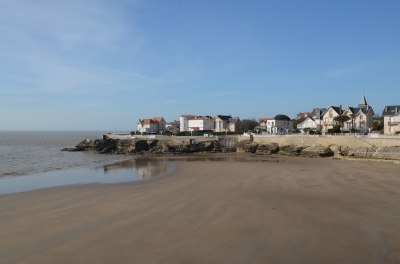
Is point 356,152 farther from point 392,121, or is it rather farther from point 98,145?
point 98,145

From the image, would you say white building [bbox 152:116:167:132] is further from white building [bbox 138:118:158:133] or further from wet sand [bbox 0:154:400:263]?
wet sand [bbox 0:154:400:263]

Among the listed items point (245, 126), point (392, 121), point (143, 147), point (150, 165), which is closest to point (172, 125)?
point (245, 126)

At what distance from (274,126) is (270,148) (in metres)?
23.9

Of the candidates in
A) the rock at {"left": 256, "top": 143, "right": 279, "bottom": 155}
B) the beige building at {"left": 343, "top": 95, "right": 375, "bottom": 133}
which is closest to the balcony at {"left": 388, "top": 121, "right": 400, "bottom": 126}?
the beige building at {"left": 343, "top": 95, "right": 375, "bottom": 133}

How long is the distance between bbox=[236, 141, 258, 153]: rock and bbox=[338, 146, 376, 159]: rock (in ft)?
38.0

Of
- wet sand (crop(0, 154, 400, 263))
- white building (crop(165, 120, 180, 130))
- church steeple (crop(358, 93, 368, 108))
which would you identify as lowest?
wet sand (crop(0, 154, 400, 263))

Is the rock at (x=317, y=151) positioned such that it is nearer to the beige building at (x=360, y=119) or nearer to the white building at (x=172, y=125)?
the beige building at (x=360, y=119)

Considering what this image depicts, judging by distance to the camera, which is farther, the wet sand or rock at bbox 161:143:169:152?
rock at bbox 161:143:169:152

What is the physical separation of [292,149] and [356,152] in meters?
8.01

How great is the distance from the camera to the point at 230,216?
11.3 meters

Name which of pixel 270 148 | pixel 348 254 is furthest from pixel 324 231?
pixel 270 148

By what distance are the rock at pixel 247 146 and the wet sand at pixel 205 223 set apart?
24.0 meters

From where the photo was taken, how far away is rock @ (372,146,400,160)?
2915cm

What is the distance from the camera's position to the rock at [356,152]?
102 ft
